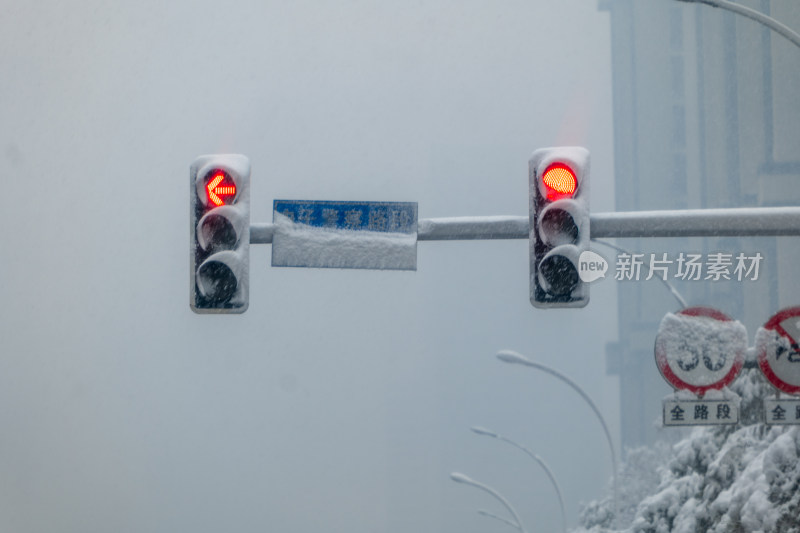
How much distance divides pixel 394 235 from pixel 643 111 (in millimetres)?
40795

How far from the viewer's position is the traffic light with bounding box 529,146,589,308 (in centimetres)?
520

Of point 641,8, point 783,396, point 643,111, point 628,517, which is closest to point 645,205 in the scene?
point 643,111

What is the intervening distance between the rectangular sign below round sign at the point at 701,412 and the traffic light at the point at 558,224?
70.6 inches

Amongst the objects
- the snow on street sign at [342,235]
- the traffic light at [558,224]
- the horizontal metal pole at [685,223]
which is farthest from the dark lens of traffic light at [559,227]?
the snow on street sign at [342,235]

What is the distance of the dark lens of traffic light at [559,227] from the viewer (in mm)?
5199

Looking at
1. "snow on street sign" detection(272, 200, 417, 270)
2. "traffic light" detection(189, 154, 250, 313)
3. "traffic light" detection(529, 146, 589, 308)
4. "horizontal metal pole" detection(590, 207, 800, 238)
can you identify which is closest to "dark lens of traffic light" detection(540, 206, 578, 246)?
"traffic light" detection(529, 146, 589, 308)

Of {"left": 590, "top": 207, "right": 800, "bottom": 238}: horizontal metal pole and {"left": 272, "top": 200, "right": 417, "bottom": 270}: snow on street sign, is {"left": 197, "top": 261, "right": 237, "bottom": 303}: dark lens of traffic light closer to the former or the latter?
{"left": 272, "top": 200, "right": 417, "bottom": 270}: snow on street sign

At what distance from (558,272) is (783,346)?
2487mm

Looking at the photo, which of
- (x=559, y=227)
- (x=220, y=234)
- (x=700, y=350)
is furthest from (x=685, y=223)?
(x=220, y=234)

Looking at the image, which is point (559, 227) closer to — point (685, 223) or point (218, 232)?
point (685, 223)

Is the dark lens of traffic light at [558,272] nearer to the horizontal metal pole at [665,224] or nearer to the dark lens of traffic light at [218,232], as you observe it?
the horizontal metal pole at [665,224]

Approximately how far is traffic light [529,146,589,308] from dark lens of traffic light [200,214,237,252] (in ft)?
5.73

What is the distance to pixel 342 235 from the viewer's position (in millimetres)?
5789

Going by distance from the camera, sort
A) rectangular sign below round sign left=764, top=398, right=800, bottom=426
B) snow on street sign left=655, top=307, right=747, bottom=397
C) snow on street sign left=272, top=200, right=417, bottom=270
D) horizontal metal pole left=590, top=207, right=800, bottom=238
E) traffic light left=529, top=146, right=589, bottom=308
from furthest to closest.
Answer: snow on street sign left=655, top=307, right=747, bottom=397, rectangular sign below round sign left=764, top=398, right=800, bottom=426, snow on street sign left=272, top=200, right=417, bottom=270, horizontal metal pole left=590, top=207, right=800, bottom=238, traffic light left=529, top=146, right=589, bottom=308
